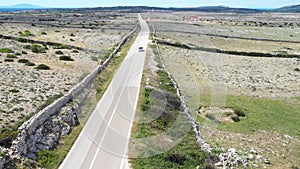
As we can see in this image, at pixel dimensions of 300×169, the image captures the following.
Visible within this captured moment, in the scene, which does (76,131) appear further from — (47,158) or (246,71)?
(246,71)

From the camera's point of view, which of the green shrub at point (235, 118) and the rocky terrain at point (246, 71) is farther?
the rocky terrain at point (246, 71)

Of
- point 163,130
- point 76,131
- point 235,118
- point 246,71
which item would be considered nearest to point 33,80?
point 76,131

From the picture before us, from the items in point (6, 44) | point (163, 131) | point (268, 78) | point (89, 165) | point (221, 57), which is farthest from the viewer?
point (221, 57)

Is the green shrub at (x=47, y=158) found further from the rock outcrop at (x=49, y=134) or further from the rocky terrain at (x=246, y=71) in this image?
the rocky terrain at (x=246, y=71)

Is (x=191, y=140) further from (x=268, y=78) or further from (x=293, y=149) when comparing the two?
(x=268, y=78)

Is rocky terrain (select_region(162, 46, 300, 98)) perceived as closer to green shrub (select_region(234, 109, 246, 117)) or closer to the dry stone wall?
green shrub (select_region(234, 109, 246, 117))

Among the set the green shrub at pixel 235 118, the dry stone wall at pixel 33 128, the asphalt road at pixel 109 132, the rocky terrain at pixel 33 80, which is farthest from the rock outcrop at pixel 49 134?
the green shrub at pixel 235 118

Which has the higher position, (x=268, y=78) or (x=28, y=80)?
(x=28, y=80)

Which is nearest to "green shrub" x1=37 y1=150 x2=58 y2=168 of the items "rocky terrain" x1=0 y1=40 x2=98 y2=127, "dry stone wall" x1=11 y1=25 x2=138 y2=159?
"dry stone wall" x1=11 y1=25 x2=138 y2=159

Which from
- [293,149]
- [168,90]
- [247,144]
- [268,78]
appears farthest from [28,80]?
[268,78]
